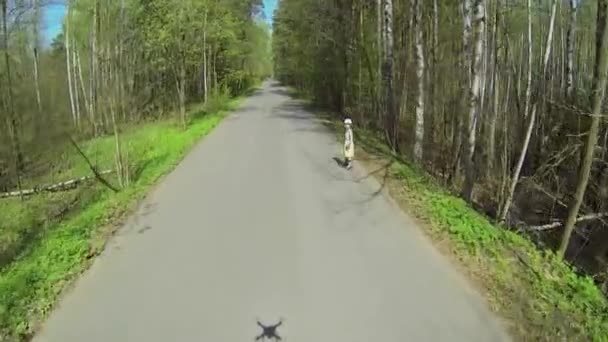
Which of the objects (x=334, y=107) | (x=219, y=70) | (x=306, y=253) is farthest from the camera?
(x=219, y=70)

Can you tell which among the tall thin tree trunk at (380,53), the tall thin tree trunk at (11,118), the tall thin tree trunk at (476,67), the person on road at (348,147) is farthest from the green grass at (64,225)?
the tall thin tree trunk at (380,53)

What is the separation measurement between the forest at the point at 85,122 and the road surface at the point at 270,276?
0.67 meters

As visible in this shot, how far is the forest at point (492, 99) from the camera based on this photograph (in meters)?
11.6

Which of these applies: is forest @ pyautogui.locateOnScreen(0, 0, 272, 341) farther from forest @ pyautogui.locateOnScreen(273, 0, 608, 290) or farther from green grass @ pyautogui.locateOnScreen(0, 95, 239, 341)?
forest @ pyautogui.locateOnScreen(273, 0, 608, 290)

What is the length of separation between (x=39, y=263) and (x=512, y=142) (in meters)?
13.6

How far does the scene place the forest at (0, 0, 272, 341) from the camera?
8523mm

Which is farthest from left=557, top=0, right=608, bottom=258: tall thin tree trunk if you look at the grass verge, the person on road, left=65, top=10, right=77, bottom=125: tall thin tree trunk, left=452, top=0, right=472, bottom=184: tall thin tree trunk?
left=65, top=10, right=77, bottom=125: tall thin tree trunk

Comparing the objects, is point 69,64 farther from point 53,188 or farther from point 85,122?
point 53,188

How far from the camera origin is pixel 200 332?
5.60 m

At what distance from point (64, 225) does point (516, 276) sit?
784 centimetres

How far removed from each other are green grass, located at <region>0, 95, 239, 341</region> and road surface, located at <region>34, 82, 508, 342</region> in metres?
0.27

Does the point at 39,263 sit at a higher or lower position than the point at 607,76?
lower

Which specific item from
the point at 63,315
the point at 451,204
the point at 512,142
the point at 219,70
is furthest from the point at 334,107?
the point at 63,315

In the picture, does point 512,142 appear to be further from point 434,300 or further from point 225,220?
point 434,300
